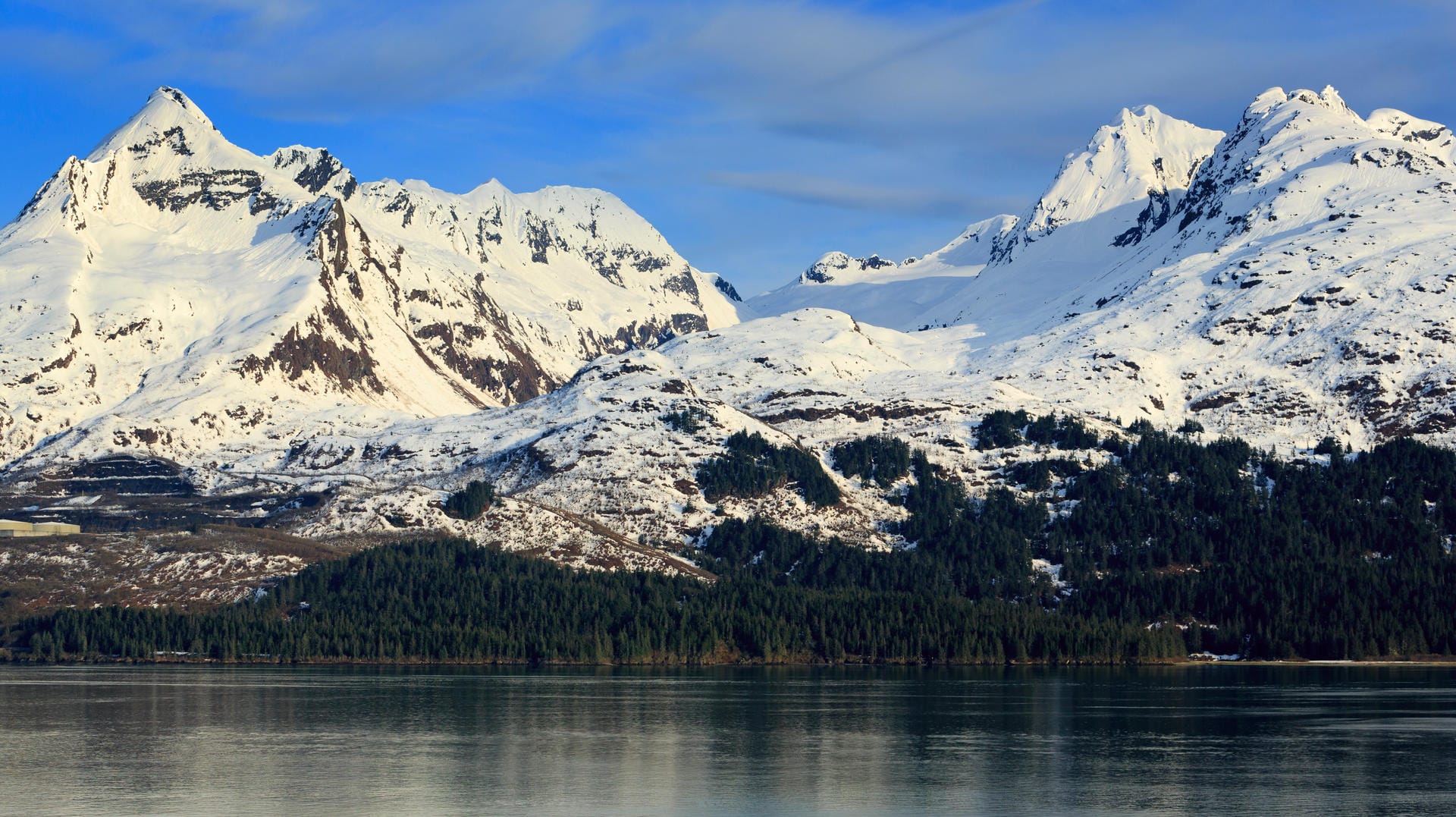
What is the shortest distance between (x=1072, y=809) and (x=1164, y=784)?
15.3 metres

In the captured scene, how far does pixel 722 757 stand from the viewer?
469ft

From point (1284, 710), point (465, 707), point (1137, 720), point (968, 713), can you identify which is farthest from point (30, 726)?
point (1284, 710)

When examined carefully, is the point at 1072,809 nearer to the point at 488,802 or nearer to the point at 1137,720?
the point at 488,802

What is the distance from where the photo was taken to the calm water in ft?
386

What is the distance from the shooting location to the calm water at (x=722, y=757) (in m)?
118

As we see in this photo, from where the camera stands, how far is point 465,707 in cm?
19050

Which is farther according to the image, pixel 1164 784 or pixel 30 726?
Result: pixel 30 726

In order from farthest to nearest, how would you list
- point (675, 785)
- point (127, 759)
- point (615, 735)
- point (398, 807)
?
point (615, 735)
point (127, 759)
point (675, 785)
point (398, 807)

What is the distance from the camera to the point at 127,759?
139375 mm

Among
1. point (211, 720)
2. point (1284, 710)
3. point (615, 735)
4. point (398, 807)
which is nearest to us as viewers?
point (398, 807)

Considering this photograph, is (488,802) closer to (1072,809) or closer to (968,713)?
(1072,809)

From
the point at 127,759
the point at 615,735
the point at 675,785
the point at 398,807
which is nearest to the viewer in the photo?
the point at 398,807

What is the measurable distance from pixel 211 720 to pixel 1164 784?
96.8 m

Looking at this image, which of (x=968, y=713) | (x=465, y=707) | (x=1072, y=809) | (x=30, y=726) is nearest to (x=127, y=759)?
(x=30, y=726)
